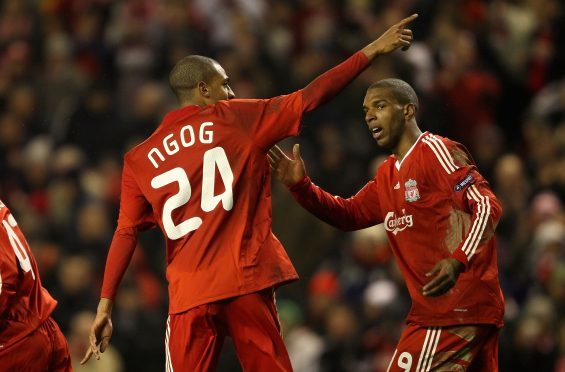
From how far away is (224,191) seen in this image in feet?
20.4

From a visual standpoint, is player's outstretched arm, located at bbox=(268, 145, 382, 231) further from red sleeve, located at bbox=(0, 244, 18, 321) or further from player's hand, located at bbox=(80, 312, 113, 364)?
red sleeve, located at bbox=(0, 244, 18, 321)

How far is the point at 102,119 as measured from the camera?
12.8m

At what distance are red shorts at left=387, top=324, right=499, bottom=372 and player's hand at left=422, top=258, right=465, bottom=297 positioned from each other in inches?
20.1

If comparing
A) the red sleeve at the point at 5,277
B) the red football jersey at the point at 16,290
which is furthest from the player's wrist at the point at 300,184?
the red sleeve at the point at 5,277

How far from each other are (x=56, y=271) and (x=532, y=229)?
4300 millimetres

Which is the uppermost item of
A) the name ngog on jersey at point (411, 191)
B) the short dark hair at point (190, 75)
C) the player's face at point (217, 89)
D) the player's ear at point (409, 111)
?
the short dark hair at point (190, 75)

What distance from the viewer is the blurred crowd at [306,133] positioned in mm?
10117

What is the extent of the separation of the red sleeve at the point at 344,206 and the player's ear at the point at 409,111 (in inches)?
18.3

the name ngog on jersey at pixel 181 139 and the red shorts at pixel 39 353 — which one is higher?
the name ngog on jersey at pixel 181 139

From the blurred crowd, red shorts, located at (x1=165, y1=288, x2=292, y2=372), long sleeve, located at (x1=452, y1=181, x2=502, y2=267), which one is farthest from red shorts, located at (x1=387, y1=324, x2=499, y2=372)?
the blurred crowd

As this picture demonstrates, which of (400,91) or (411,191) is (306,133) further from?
(411,191)

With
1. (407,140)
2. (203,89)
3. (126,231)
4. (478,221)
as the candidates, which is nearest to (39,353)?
(126,231)

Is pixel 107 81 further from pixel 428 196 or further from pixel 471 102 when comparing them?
pixel 428 196

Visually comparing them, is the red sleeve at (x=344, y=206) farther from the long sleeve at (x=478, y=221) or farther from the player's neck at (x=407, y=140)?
the long sleeve at (x=478, y=221)
